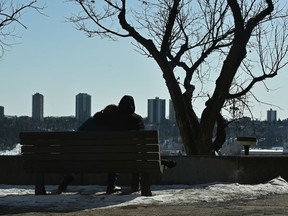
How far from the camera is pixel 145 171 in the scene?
9.55 meters

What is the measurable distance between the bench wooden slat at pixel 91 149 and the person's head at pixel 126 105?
0.99 meters

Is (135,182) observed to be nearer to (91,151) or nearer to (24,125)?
(91,151)

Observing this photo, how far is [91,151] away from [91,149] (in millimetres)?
31

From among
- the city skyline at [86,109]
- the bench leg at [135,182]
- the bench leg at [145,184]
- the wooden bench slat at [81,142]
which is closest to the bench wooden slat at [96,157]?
the wooden bench slat at [81,142]

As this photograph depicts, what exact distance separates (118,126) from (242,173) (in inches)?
95.0

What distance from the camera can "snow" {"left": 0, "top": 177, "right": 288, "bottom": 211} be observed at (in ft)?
29.0

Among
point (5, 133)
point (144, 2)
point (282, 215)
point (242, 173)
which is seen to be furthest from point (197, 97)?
point (5, 133)

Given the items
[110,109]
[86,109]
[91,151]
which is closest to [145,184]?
[91,151]

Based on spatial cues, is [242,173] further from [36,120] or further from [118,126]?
[36,120]

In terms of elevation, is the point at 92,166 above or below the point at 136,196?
above

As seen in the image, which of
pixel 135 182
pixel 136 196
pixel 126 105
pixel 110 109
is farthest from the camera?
pixel 110 109

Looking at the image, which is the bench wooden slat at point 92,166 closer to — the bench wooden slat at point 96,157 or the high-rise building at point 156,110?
the bench wooden slat at point 96,157

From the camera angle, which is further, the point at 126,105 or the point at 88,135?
the point at 126,105

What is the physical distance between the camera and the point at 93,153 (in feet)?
31.8
